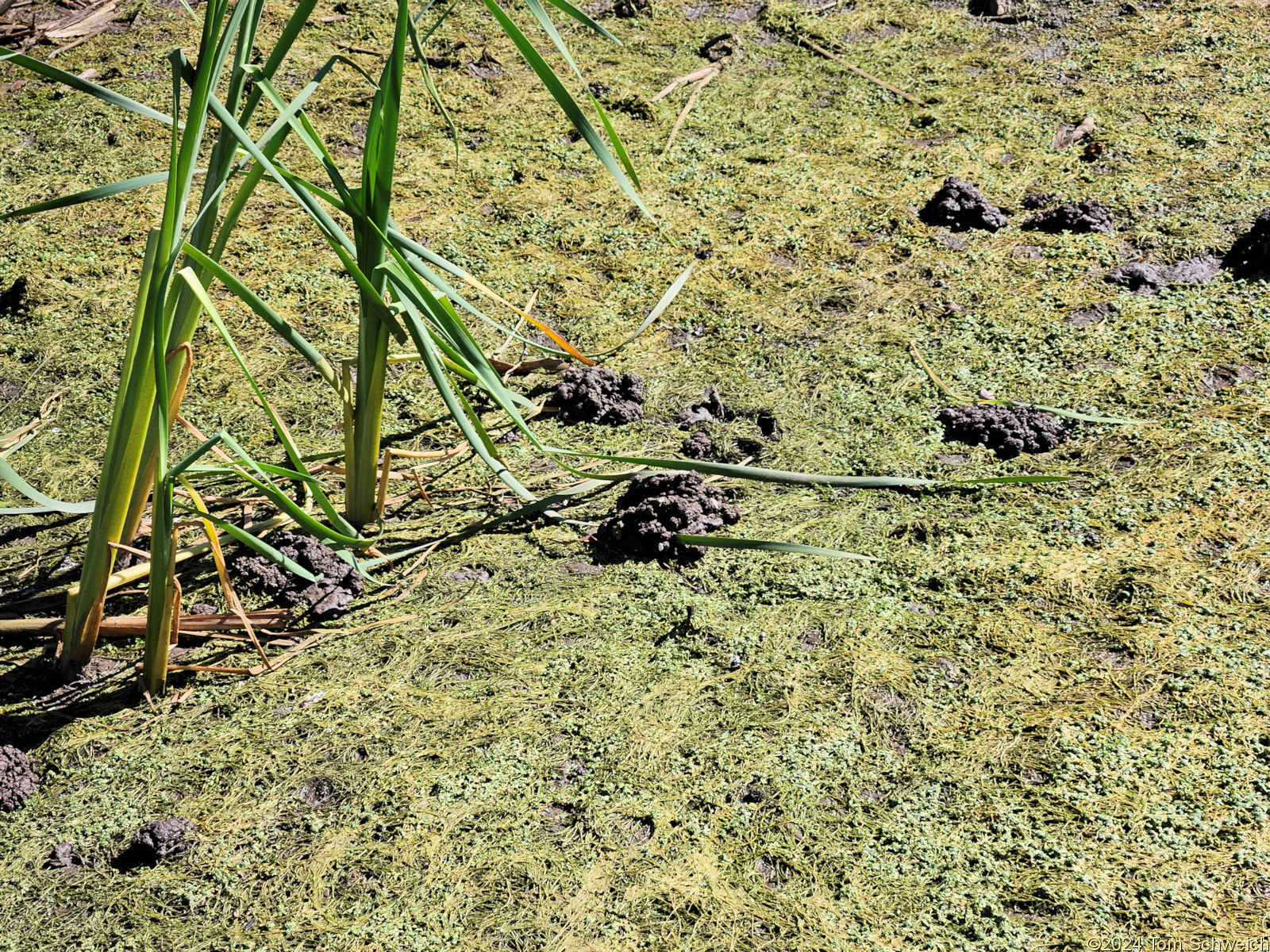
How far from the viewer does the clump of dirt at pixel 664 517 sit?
2.17 m

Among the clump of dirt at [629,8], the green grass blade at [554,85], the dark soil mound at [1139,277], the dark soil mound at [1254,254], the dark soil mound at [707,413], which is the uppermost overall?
the clump of dirt at [629,8]

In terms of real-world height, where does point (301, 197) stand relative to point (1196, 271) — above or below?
above

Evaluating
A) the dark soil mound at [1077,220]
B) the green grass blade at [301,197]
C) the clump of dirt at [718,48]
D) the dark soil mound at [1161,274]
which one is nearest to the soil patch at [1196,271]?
the dark soil mound at [1161,274]

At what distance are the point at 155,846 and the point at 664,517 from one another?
43.5 inches

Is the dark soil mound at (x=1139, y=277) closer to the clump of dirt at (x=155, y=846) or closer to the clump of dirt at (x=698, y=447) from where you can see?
the clump of dirt at (x=698, y=447)

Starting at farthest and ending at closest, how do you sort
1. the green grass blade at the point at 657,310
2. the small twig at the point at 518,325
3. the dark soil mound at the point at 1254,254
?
the dark soil mound at the point at 1254,254 < the small twig at the point at 518,325 < the green grass blade at the point at 657,310

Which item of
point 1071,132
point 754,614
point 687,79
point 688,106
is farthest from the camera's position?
point 687,79

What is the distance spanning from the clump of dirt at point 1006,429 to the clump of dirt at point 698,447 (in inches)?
22.5

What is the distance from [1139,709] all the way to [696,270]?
1754 mm

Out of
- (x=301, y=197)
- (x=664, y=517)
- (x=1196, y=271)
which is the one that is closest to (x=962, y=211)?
(x=1196, y=271)

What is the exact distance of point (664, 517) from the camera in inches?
85.9

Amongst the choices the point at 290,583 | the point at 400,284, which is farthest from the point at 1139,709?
the point at 290,583

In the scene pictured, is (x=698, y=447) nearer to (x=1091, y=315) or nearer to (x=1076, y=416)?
(x=1076, y=416)

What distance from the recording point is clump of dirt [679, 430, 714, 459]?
Answer: 7.91 feet
